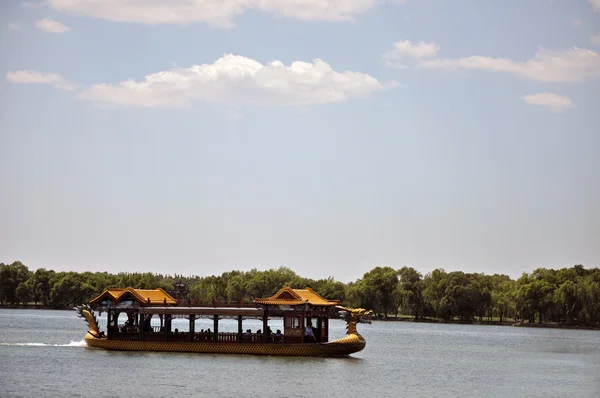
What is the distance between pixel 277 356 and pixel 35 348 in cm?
1864

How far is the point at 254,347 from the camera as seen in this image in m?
59.3

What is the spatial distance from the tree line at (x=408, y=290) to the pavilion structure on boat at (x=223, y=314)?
55.9m

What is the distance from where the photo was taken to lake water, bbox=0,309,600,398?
47281mm

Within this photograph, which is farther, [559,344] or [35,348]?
[559,344]

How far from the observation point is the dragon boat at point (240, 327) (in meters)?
59.1

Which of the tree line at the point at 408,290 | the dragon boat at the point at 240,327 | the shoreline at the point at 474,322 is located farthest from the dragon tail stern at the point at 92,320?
the shoreline at the point at 474,322

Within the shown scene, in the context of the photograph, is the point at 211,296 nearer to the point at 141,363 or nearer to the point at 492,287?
the point at 492,287

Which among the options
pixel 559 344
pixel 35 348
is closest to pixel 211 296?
pixel 559 344

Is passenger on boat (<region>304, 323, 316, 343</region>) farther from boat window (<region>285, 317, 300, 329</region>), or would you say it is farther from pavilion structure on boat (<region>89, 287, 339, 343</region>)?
boat window (<region>285, 317, 300, 329</region>)

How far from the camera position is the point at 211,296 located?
154750 millimetres

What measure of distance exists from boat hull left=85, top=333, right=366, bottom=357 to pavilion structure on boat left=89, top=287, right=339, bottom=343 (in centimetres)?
41

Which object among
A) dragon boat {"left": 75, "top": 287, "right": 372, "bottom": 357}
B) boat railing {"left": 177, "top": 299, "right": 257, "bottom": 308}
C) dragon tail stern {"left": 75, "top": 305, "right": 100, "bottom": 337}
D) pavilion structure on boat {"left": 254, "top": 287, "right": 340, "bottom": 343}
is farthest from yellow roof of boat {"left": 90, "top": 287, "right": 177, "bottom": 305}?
pavilion structure on boat {"left": 254, "top": 287, "right": 340, "bottom": 343}

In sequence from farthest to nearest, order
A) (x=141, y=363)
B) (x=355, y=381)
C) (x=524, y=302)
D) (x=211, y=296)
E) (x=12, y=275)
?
1. (x=12, y=275)
2. (x=211, y=296)
3. (x=524, y=302)
4. (x=141, y=363)
5. (x=355, y=381)

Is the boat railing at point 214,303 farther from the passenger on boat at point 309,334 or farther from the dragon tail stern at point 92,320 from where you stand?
the dragon tail stern at point 92,320
